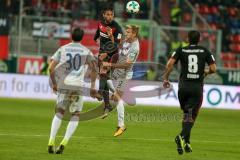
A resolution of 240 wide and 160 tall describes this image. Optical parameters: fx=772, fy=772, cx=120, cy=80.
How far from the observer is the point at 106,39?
64.2 feet

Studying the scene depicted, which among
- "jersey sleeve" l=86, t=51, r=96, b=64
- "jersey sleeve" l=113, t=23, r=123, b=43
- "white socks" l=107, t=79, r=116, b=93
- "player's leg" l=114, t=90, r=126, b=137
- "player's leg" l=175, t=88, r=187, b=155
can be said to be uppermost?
"jersey sleeve" l=86, t=51, r=96, b=64

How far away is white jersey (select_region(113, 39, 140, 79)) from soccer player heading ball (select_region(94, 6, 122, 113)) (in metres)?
0.33

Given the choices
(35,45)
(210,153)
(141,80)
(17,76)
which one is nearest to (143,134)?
(210,153)

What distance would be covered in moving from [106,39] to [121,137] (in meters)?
2.89

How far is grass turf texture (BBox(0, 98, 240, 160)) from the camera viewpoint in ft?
47.1

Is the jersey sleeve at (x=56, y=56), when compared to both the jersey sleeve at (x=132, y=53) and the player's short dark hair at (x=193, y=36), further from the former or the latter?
the jersey sleeve at (x=132, y=53)

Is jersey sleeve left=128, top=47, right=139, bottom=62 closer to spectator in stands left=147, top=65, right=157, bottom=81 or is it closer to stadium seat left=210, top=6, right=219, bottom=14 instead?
spectator in stands left=147, top=65, right=157, bottom=81

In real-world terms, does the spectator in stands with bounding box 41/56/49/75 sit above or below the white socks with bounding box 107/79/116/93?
below

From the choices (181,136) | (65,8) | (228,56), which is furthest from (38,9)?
(181,136)

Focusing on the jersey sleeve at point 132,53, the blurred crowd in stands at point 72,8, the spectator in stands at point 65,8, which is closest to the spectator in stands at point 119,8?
the blurred crowd in stands at point 72,8

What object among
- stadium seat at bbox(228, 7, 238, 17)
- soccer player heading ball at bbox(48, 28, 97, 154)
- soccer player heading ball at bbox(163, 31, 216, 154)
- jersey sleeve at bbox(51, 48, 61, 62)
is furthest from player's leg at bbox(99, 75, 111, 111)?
stadium seat at bbox(228, 7, 238, 17)

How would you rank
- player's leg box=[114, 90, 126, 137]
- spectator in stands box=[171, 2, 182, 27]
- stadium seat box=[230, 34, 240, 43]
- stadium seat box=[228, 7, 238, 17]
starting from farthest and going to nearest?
stadium seat box=[228, 7, 238, 17], stadium seat box=[230, 34, 240, 43], spectator in stands box=[171, 2, 182, 27], player's leg box=[114, 90, 126, 137]

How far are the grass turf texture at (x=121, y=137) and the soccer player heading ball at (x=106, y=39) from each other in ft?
3.82

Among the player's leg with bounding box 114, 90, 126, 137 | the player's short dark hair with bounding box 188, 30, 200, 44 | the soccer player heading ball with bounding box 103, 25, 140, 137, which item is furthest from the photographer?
the soccer player heading ball with bounding box 103, 25, 140, 137
